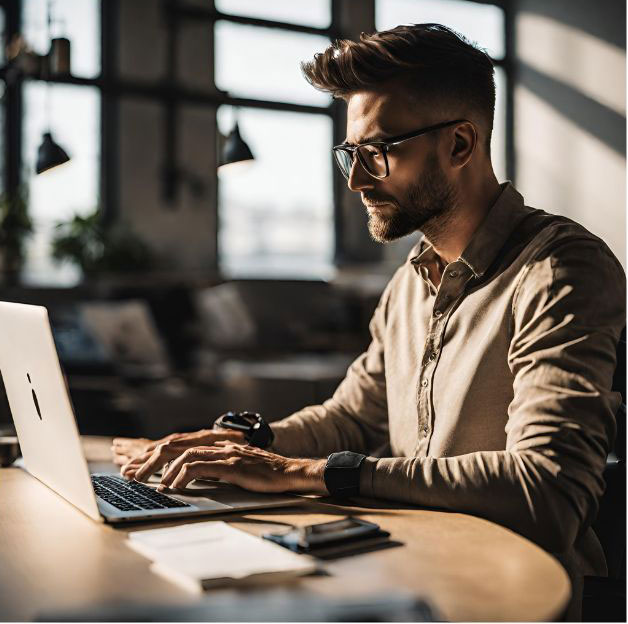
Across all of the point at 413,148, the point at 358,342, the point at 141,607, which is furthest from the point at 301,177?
the point at 141,607

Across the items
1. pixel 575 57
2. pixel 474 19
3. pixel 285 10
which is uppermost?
pixel 474 19

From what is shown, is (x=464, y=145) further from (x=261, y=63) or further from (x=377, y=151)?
(x=261, y=63)

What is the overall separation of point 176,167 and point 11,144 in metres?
1.42

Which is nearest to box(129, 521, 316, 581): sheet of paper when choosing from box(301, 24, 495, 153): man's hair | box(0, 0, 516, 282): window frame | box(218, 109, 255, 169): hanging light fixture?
box(301, 24, 495, 153): man's hair

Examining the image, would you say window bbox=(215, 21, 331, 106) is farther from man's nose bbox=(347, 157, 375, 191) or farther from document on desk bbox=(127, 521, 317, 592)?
document on desk bbox=(127, 521, 317, 592)

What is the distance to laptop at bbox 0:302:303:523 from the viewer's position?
120cm

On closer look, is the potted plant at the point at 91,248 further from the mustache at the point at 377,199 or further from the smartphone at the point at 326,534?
the smartphone at the point at 326,534

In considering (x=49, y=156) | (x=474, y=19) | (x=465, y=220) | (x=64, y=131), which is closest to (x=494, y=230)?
(x=465, y=220)

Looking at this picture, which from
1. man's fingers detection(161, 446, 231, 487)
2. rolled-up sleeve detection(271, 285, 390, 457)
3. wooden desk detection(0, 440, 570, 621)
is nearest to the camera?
wooden desk detection(0, 440, 570, 621)

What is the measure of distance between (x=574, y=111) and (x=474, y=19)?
158 cm

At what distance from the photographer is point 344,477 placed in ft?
4.52

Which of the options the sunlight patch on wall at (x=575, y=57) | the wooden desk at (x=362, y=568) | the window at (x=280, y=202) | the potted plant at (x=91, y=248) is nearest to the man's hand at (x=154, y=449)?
the wooden desk at (x=362, y=568)

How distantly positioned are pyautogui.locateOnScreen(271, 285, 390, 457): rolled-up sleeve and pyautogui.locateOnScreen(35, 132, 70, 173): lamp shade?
1.22m

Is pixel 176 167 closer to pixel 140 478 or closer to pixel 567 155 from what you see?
pixel 567 155
